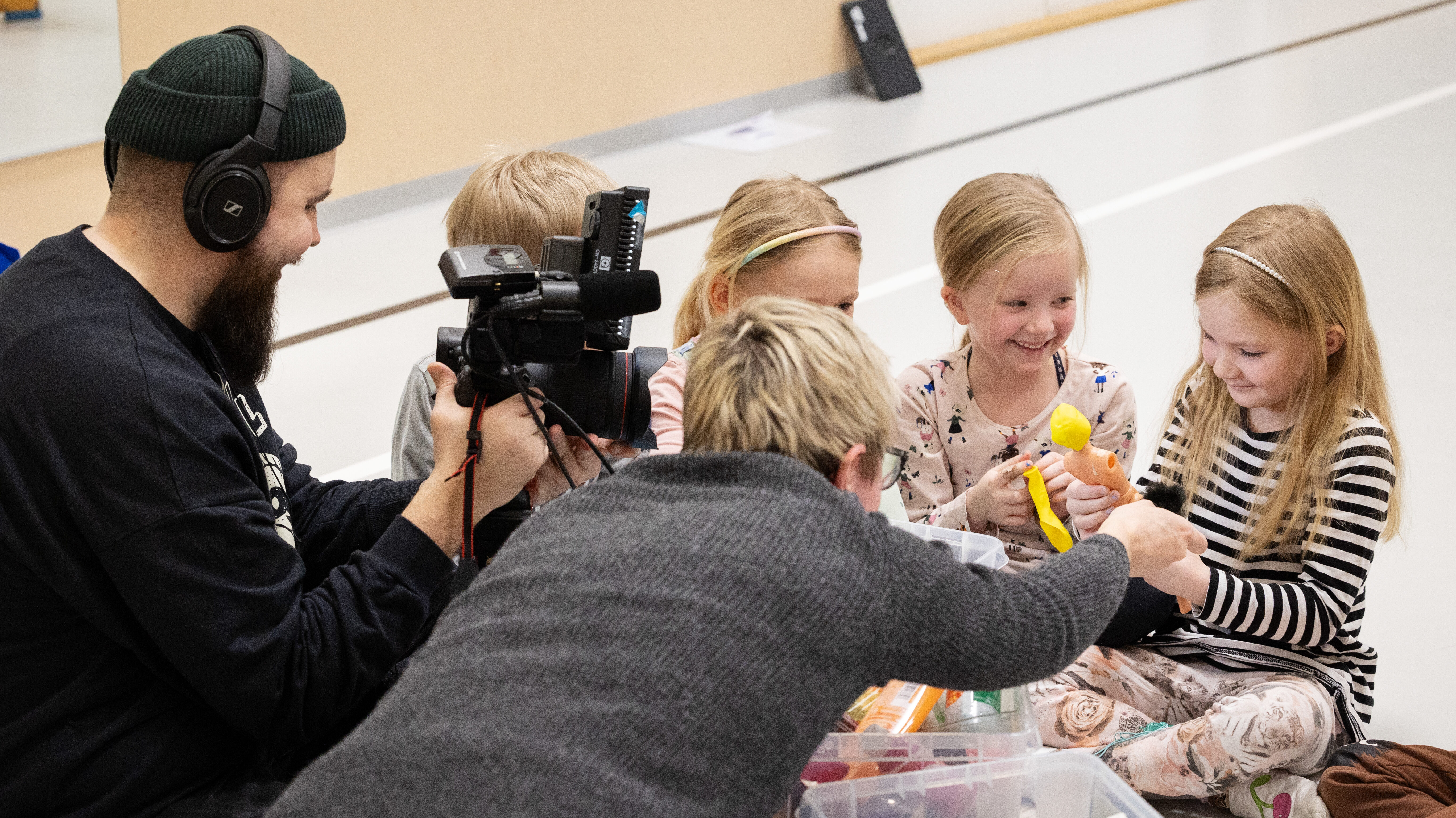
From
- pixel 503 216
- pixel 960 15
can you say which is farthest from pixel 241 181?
pixel 960 15

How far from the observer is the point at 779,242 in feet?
6.46

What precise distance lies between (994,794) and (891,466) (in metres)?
0.37

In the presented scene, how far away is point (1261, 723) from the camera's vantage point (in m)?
1.69

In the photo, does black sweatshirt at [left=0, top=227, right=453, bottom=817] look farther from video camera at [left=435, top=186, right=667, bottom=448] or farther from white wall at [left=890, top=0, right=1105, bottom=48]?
white wall at [left=890, top=0, right=1105, bottom=48]

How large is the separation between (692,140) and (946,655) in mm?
4764

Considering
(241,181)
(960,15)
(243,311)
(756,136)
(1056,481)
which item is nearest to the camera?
(241,181)

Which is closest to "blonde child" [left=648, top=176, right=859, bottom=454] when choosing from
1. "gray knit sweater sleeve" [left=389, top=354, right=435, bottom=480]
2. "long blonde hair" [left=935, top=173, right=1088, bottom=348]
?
"long blonde hair" [left=935, top=173, right=1088, bottom=348]

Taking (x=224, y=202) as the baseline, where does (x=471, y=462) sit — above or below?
below

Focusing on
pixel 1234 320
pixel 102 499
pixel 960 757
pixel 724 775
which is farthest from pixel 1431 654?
pixel 102 499

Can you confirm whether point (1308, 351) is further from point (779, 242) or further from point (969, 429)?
point (779, 242)

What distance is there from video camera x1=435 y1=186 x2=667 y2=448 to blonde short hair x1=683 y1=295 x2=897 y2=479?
0.21m

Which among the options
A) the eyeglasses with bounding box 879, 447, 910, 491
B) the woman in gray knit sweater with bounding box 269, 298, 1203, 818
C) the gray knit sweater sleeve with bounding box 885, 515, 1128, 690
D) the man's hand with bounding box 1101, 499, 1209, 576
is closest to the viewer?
the woman in gray knit sweater with bounding box 269, 298, 1203, 818

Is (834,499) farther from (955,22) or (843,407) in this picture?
(955,22)

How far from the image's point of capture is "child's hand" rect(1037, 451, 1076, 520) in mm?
1764
